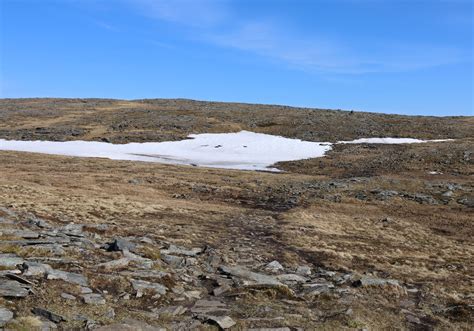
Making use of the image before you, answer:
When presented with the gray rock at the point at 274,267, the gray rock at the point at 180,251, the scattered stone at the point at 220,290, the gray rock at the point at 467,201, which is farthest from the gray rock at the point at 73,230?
the gray rock at the point at 467,201

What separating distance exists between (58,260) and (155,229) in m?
7.09

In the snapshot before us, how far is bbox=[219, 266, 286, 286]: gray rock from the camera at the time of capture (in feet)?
40.6

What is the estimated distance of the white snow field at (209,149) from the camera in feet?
159

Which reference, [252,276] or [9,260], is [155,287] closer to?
[252,276]

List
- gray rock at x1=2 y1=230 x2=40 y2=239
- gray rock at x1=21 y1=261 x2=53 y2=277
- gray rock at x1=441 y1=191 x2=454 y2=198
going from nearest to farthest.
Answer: gray rock at x1=21 y1=261 x2=53 y2=277, gray rock at x1=2 y1=230 x2=40 y2=239, gray rock at x1=441 y1=191 x2=454 y2=198

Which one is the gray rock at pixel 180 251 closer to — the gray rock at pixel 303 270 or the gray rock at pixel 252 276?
the gray rock at pixel 252 276

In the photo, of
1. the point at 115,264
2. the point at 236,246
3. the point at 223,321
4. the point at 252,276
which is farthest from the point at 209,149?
the point at 223,321

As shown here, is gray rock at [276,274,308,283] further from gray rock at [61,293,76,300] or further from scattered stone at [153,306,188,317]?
gray rock at [61,293,76,300]

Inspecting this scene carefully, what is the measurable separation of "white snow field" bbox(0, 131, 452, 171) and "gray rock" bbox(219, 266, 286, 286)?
1221 inches

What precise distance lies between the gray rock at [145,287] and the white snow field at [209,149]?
109 feet

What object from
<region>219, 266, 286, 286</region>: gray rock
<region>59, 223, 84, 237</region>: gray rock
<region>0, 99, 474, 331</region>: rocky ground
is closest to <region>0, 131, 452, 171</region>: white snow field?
<region>0, 99, 474, 331</region>: rocky ground

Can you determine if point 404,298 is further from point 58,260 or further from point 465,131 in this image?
point 465,131

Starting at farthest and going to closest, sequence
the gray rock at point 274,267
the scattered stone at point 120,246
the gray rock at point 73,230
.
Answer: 1. the gray rock at point 73,230
2. the gray rock at point 274,267
3. the scattered stone at point 120,246

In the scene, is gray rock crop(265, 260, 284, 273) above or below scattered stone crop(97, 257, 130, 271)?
below
